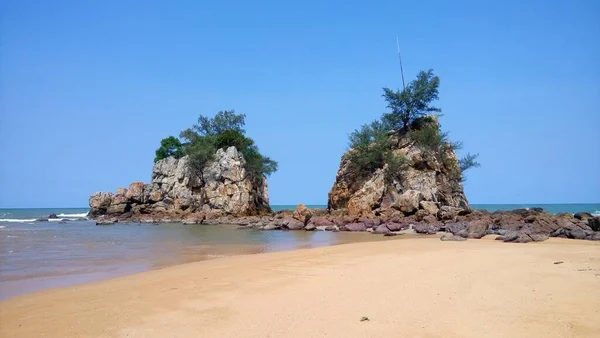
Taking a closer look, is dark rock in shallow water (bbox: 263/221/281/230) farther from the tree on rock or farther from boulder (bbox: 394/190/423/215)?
the tree on rock

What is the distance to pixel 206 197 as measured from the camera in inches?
1839

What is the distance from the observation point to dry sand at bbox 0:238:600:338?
459 centimetres

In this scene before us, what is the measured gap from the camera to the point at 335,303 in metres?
5.67

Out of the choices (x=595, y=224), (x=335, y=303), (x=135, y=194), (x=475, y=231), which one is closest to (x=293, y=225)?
(x=475, y=231)

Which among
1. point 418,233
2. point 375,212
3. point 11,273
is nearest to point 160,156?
point 375,212

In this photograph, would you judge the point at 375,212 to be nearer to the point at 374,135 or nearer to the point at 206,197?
the point at 374,135

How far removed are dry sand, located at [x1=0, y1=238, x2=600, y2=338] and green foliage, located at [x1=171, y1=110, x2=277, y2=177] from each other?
39.6 m

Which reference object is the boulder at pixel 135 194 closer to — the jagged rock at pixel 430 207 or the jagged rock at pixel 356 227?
the jagged rock at pixel 356 227

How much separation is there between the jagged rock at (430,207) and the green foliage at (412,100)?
11.8 m

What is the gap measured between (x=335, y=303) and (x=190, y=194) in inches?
1759

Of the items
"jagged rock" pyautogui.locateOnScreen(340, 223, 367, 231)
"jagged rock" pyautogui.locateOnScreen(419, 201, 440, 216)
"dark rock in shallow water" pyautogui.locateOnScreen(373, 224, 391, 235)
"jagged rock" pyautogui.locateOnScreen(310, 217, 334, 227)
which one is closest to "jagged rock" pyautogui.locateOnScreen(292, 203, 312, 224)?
"jagged rock" pyautogui.locateOnScreen(310, 217, 334, 227)

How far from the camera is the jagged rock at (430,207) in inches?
1114

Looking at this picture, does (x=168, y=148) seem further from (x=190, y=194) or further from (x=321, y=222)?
(x=321, y=222)

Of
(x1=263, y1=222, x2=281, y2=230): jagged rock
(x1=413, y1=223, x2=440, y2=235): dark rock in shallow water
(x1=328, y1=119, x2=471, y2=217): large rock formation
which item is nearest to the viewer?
(x1=413, y1=223, x2=440, y2=235): dark rock in shallow water
